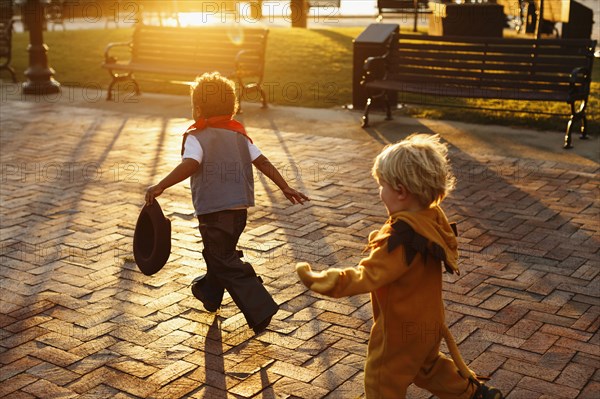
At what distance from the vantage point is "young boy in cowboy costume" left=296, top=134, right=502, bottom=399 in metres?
3.09

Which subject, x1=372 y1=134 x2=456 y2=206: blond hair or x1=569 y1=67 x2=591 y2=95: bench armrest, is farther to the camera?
x1=569 y1=67 x2=591 y2=95: bench armrest

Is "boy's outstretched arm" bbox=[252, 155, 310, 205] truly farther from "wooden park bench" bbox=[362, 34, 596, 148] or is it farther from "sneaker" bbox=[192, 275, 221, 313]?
"wooden park bench" bbox=[362, 34, 596, 148]

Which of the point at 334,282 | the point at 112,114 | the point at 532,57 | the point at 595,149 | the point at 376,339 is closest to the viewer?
the point at 334,282

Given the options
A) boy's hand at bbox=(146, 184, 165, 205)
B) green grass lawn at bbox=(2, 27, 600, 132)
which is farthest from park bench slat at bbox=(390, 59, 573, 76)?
boy's hand at bbox=(146, 184, 165, 205)

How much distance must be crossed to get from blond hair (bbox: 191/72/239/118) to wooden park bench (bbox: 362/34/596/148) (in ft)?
19.0

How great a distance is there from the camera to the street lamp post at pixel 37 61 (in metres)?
13.8

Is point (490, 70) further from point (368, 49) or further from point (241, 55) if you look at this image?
point (241, 55)

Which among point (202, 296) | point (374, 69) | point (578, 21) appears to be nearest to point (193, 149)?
point (202, 296)

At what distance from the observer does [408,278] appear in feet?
10.6

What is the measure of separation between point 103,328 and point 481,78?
6.82 meters

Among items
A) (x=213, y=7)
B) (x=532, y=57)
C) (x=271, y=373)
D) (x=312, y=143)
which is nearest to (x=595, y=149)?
(x=532, y=57)

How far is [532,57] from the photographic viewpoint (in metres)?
9.95

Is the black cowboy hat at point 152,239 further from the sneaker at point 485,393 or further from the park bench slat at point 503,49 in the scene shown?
the park bench slat at point 503,49

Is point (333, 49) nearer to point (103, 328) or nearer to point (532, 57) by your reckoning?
point (532, 57)
